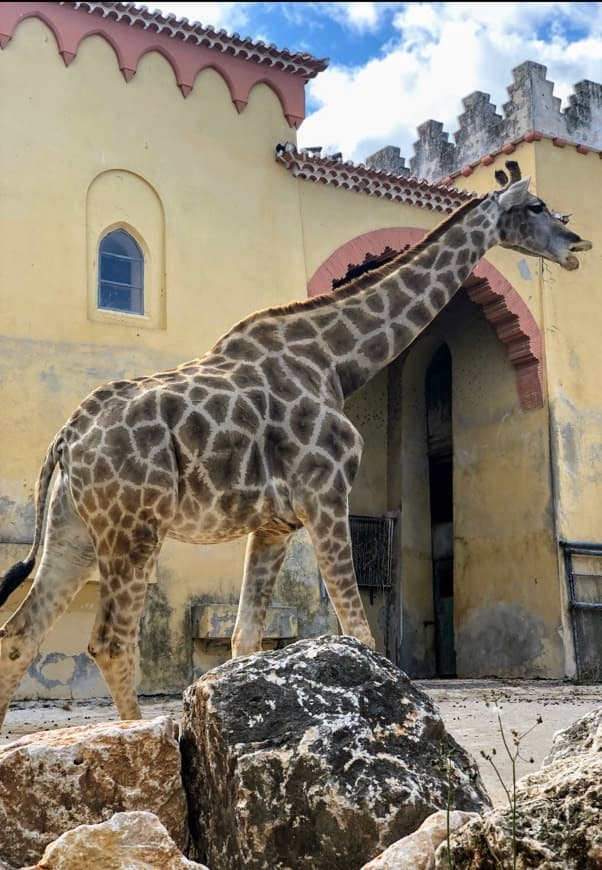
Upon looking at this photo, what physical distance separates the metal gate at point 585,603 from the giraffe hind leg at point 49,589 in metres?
8.81

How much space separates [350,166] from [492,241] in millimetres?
5667

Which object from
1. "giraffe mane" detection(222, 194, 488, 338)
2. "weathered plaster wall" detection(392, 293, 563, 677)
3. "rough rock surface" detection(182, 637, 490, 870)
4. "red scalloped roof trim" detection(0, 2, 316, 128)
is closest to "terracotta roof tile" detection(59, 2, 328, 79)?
"red scalloped roof trim" detection(0, 2, 316, 128)

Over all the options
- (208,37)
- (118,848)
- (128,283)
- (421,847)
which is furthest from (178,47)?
(421,847)

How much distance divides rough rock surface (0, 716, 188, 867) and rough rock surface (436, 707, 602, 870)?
4.32ft

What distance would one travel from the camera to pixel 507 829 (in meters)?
2.64

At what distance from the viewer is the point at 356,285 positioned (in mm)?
7219

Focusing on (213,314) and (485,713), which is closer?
(485,713)

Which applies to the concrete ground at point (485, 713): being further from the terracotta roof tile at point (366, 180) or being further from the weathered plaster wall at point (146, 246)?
the terracotta roof tile at point (366, 180)

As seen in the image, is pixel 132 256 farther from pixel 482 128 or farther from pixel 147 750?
pixel 147 750

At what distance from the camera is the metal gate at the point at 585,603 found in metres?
13.6

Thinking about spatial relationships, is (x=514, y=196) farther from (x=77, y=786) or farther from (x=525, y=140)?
(x=525, y=140)

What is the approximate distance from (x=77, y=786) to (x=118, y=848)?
28.0 inches

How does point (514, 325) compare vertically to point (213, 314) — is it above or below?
above

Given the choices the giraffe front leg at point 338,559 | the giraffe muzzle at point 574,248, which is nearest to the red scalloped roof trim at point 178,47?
the giraffe muzzle at point 574,248
